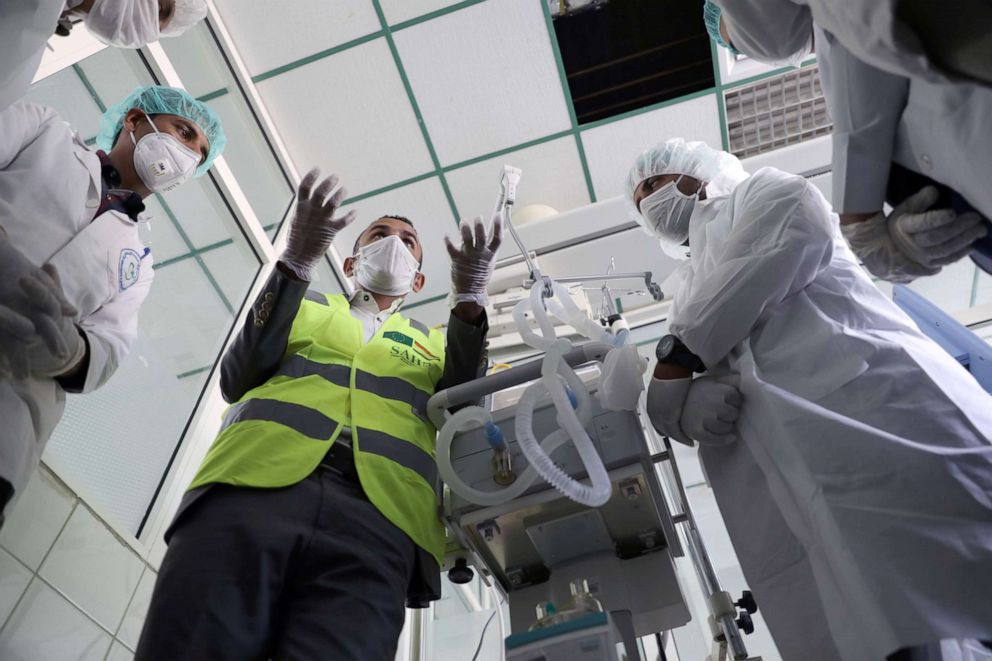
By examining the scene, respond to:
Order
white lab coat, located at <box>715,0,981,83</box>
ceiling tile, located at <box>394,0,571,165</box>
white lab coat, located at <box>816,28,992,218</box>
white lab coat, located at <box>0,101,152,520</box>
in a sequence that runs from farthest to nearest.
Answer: ceiling tile, located at <box>394,0,571,165</box> < white lab coat, located at <box>0,101,152,520</box> < white lab coat, located at <box>816,28,992,218</box> < white lab coat, located at <box>715,0,981,83</box>

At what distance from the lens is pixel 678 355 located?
1359mm

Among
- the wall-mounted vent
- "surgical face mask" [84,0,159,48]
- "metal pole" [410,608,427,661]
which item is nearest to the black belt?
"metal pole" [410,608,427,661]

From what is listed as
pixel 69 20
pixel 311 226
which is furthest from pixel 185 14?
pixel 311 226

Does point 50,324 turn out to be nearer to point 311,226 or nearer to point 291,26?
point 311,226

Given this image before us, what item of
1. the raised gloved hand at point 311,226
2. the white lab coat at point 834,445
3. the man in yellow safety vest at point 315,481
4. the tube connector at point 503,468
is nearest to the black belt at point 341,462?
the man in yellow safety vest at point 315,481

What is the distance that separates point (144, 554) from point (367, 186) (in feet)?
6.78

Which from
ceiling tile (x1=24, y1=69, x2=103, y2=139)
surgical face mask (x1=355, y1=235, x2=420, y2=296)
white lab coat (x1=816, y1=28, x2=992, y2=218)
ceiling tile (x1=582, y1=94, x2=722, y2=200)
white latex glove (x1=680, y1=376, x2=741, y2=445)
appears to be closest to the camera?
white lab coat (x1=816, y1=28, x2=992, y2=218)

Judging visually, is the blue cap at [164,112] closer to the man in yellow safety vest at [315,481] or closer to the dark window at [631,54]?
the man in yellow safety vest at [315,481]

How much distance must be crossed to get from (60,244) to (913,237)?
5.08ft

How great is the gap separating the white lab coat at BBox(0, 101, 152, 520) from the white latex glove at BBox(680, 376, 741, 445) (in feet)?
3.81

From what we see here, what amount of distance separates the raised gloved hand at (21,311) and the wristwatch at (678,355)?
3.58 ft

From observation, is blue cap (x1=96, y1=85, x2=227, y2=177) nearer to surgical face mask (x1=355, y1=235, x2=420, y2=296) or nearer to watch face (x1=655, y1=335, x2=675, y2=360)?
surgical face mask (x1=355, y1=235, x2=420, y2=296)

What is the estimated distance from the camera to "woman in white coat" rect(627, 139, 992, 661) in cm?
95

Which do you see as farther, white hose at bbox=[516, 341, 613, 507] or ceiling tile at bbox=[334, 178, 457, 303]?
ceiling tile at bbox=[334, 178, 457, 303]
